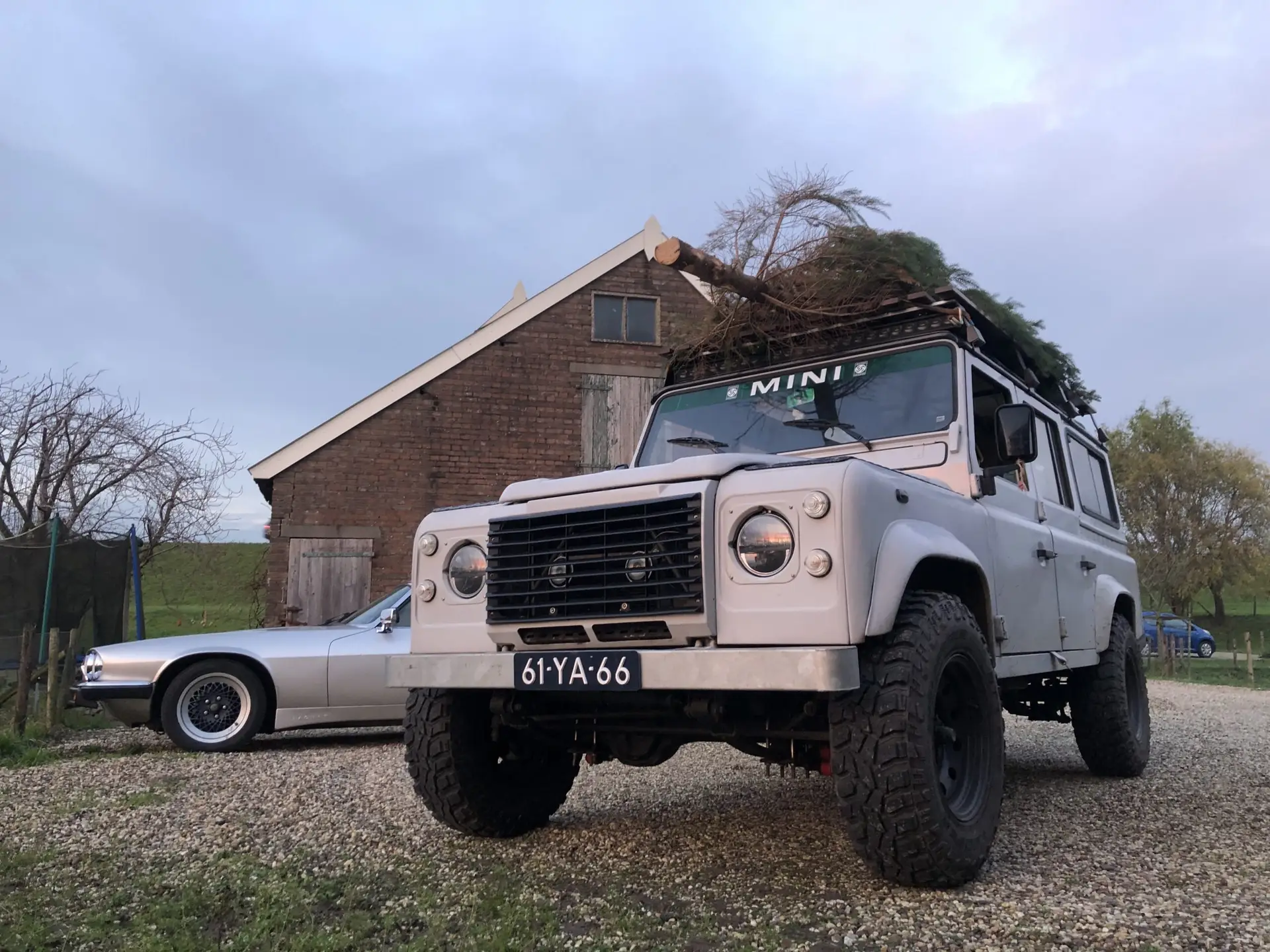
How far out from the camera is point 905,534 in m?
3.29

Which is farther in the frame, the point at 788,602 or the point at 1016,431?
the point at 1016,431

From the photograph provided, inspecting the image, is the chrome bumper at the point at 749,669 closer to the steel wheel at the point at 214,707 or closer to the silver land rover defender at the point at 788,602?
the silver land rover defender at the point at 788,602

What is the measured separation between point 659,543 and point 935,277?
8.12 ft

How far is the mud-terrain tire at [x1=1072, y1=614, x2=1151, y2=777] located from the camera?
5605mm

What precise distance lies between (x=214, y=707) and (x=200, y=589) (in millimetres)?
23359

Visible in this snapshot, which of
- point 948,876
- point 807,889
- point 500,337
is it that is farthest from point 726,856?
point 500,337

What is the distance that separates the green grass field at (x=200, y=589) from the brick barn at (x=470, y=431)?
1.63m

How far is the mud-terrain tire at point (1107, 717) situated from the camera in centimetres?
561

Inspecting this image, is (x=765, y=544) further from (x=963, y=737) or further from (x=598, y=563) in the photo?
(x=963, y=737)

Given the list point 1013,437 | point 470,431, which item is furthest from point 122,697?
point 470,431

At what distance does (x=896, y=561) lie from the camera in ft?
10.4

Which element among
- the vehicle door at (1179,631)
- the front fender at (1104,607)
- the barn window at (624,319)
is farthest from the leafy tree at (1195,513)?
the front fender at (1104,607)

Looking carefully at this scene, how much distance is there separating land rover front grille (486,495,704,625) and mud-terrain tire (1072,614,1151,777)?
3.49 m

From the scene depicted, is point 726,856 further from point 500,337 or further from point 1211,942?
point 500,337
